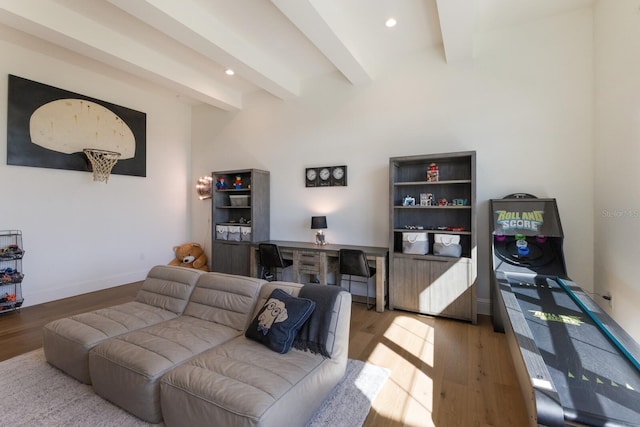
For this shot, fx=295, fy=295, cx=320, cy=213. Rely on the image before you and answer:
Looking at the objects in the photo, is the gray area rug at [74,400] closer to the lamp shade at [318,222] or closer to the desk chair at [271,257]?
the desk chair at [271,257]

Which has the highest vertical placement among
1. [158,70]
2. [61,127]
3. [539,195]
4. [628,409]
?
[158,70]

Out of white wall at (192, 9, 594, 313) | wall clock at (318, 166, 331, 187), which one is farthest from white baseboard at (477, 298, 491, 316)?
wall clock at (318, 166, 331, 187)

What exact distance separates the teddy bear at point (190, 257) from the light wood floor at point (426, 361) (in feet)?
5.30

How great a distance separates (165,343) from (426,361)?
2.13 metres

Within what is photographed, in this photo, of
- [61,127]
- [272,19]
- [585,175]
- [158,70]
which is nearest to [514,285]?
[585,175]

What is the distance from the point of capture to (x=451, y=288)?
349cm

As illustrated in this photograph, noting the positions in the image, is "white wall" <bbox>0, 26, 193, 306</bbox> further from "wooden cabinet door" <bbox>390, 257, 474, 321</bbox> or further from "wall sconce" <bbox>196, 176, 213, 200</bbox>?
"wooden cabinet door" <bbox>390, 257, 474, 321</bbox>

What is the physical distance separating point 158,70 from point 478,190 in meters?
4.56

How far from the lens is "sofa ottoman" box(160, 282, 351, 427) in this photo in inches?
57.7

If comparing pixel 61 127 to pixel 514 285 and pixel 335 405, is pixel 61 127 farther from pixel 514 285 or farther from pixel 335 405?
pixel 514 285

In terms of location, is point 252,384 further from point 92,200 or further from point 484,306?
point 92,200

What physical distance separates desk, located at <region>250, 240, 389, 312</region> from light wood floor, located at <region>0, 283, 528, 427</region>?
0.37 meters

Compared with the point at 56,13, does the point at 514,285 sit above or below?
below

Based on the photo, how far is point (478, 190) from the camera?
3.68 meters
